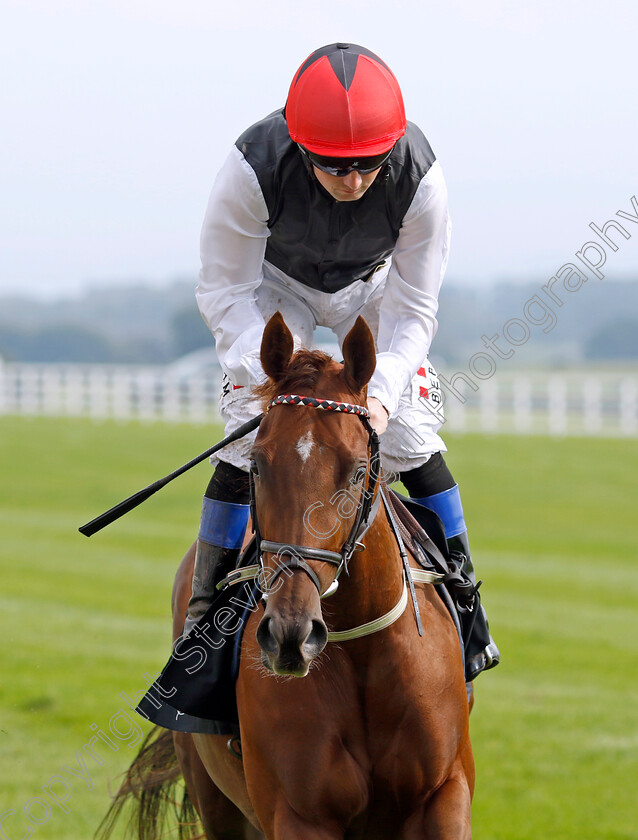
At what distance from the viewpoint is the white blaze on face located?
2.76 meters

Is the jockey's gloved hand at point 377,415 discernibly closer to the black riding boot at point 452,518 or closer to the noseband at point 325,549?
the noseband at point 325,549

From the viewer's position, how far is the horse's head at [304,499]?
8.54 ft

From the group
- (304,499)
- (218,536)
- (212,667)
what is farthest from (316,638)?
(218,536)

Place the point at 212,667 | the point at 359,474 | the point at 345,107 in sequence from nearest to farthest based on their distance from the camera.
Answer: the point at 359,474
the point at 345,107
the point at 212,667

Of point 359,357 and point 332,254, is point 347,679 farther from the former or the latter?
point 332,254

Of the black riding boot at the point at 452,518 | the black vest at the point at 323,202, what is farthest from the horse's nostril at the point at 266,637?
the black vest at the point at 323,202

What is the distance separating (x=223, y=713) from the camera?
3.70 m

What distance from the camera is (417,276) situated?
386 cm

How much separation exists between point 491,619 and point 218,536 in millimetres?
8683

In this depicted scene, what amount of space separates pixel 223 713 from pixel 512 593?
33.2 ft

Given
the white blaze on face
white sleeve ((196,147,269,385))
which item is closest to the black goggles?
white sleeve ((196,147,269,385))

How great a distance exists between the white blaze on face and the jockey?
0.59 metres

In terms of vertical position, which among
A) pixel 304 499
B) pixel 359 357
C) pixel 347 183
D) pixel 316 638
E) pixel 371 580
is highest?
pixel 347 183

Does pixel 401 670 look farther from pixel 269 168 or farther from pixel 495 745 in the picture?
pixel 495 745
